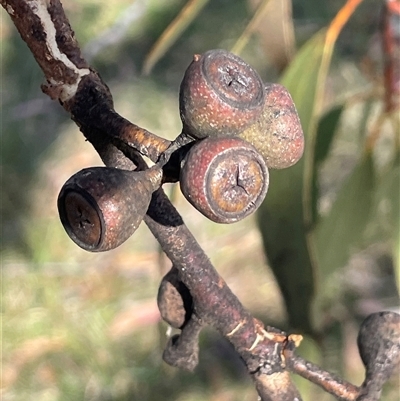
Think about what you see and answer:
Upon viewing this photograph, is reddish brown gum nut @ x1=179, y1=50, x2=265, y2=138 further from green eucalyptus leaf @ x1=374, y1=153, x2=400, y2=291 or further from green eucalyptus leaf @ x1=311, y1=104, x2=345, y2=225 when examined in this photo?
green eucalyptus leaf @ x1=311, y1=104, x2=345, y2=225

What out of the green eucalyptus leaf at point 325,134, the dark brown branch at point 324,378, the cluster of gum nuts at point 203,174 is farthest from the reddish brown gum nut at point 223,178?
the green eucalyptus leaf at point 325,134

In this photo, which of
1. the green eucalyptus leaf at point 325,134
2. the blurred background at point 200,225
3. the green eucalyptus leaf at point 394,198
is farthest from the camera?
the green eucalyptus leaf at point 325,134

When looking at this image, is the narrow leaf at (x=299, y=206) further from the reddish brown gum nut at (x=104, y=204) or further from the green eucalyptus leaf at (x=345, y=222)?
the reddish brown gum nut at (x=104, y=204)

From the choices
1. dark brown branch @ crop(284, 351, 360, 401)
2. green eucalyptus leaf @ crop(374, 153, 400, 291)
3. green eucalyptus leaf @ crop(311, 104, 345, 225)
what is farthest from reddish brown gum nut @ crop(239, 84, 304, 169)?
green eucalyptus leaf @ crop(311, 104, 345, 225)

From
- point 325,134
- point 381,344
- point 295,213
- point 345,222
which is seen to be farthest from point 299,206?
point 381,344

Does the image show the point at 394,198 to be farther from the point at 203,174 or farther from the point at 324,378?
the point at 203,174

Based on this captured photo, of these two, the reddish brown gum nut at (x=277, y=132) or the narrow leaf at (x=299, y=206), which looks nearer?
the reddish brown gum nut at (x=277, y=132)
